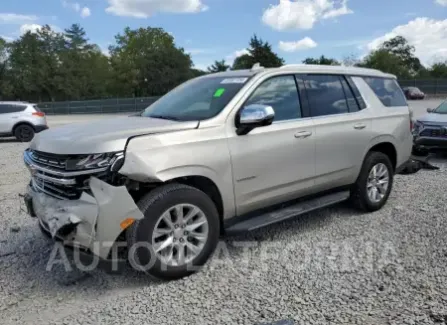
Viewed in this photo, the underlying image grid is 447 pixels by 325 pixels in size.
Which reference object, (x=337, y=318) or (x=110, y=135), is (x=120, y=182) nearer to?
(x=110, y=135)

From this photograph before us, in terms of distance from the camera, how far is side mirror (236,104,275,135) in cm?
376

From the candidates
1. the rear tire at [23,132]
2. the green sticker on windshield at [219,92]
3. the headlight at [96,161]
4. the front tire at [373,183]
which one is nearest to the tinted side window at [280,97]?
the green sticker on windshield at [219,92]

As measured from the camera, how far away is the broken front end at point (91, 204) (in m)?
3.13

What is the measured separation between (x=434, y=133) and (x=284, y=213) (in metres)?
6.33

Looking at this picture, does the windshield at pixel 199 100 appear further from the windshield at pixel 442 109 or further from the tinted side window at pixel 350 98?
the windshield at pixel 442 109

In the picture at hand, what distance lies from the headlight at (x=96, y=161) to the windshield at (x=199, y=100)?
0.94 m

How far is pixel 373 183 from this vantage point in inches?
209

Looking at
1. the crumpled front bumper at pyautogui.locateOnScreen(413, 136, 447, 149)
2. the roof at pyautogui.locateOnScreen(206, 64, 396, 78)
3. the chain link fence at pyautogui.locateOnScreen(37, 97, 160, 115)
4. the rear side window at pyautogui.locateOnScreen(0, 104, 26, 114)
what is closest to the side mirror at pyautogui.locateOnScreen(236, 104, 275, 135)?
the roof at pyautogui.locateOnScreen(206, 64, 396, 78)

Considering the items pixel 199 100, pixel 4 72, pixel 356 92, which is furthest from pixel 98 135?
pixel 4 72

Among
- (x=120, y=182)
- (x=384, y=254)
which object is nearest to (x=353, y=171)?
(x=384, y=254)

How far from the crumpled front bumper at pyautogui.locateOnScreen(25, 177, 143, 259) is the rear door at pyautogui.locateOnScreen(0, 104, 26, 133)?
13820mm

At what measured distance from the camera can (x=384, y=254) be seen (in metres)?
4.02

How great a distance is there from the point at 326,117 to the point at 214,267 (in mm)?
2047

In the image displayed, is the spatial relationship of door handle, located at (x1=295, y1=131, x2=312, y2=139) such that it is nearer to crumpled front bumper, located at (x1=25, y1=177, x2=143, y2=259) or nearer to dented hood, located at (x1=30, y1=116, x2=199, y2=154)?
dented hood, located at (x1=30, y1=116, x2=199, y2=154)
